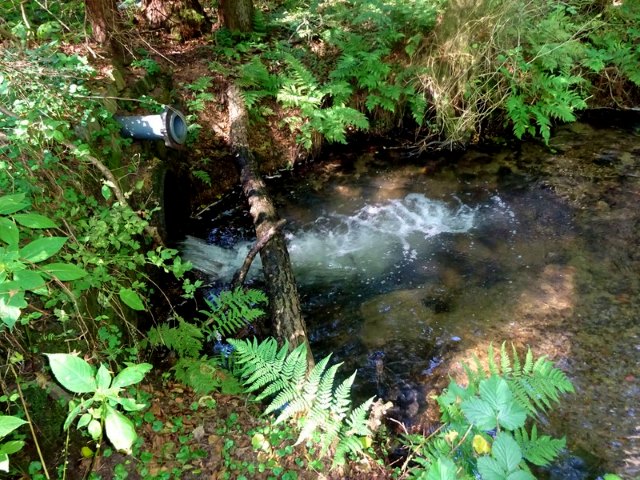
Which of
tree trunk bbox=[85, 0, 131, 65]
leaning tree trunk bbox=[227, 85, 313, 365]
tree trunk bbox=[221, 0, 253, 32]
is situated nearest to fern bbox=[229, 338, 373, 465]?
leaning tree trunk bbox=[227, 85, 313, 365]

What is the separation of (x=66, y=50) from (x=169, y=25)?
3024 mm

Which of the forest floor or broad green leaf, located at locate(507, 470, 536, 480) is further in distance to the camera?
the forest floor

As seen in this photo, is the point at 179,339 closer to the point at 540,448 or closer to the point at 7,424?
the point at 7,424

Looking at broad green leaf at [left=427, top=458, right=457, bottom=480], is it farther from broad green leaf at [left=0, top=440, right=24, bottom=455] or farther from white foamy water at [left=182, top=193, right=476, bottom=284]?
white foamy water at [left=182, top=193, right=476, bottom=284]

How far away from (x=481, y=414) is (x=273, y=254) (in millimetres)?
2843

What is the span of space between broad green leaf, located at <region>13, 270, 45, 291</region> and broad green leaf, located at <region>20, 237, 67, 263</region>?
0.08m

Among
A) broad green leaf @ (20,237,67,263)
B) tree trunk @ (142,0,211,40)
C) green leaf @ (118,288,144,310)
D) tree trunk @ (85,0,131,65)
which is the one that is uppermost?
tree trunk @ (142,0,211,40)

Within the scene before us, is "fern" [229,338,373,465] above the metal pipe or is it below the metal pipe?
below

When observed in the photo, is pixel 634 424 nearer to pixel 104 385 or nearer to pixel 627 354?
pixel 627 354

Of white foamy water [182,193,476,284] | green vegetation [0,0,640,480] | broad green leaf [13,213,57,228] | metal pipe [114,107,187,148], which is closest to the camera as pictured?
broad green leaf [13,213,57,228]

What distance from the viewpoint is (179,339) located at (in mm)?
3252

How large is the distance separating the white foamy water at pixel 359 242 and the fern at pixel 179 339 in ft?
5.12

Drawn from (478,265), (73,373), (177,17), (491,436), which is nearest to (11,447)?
(73,373)

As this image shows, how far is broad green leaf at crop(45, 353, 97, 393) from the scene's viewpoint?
4.69ft
